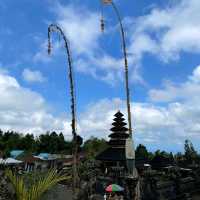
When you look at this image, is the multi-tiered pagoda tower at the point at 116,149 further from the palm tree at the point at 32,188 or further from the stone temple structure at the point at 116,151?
the palm tree at the point at 32,188

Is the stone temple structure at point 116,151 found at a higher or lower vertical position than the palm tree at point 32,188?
higher

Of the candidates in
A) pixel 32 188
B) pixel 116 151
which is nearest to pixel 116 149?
pixel 116 151

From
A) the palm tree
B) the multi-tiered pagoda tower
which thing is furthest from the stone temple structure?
the palm tree

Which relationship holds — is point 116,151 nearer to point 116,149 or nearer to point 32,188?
point 116,149

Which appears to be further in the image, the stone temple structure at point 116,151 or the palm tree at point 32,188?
the stone temple structure at point 116,151

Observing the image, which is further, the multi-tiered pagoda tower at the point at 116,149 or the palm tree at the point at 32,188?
the multi-tiered pagoda tower at the point at 116,149

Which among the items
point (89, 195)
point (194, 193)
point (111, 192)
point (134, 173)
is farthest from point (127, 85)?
point (194, 193)

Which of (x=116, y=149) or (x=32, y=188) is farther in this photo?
(x=116, y=149)

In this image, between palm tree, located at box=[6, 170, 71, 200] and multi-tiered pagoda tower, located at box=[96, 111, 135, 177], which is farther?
multi-tiered pagoda tower, located at box=[96, 111, 135, 177]

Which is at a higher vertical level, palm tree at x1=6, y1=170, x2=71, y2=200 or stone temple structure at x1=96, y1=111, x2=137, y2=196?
stone temple structure at x1=96, y1=111, x2=137, y2=196

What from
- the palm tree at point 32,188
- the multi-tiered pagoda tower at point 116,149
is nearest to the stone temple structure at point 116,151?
the multi-tiered pagoda tower at point 116,149

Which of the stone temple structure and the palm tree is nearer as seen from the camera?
the palm tree

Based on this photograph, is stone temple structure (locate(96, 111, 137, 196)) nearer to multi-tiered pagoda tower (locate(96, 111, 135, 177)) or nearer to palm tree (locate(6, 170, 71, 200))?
multi-tiered pagoda tower (locate(96, 111, 135, 177))

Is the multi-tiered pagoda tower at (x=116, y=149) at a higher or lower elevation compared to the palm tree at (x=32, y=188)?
higher
